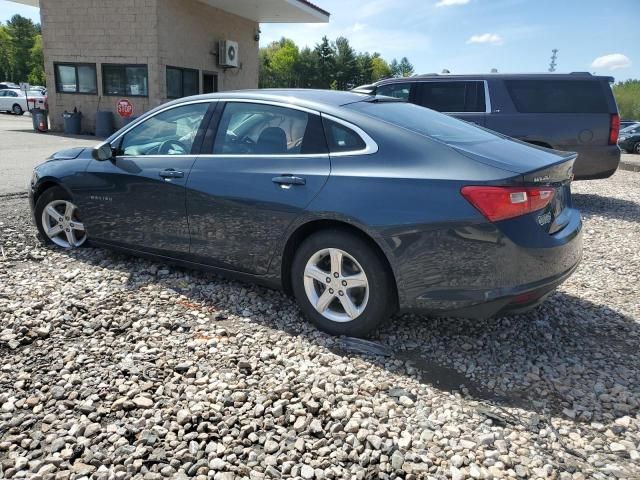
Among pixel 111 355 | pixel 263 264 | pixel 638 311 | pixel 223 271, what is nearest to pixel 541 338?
pixel 638 311

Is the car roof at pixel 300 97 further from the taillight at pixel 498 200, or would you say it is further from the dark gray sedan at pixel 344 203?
the taillight at pixel 498 200

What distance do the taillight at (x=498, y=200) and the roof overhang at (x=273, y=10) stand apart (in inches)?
712

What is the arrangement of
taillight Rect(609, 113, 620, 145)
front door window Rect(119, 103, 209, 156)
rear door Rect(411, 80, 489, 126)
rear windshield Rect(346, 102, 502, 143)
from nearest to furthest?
rear windshield Rect(346, 102, 502, 143) → front door window Rect(119, 103, 209, 156) → taillight Rect(609, 113, 620, 145) → rear door Rect(411, 80, 489, 126)

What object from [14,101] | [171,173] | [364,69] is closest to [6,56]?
[14,101]

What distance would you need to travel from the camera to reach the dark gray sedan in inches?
118

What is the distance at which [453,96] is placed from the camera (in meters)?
8.41

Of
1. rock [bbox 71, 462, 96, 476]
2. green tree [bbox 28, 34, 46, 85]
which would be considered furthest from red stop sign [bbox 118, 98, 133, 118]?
green tree [bbox 28, 34, 46, 85]

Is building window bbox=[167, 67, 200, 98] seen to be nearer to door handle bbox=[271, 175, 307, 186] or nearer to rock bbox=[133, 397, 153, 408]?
door handle bbox=[271, 175, 307, 186]

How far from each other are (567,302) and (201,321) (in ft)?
9.56

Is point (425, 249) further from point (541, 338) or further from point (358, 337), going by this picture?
point (541, 338)

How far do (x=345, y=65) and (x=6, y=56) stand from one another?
4665cm

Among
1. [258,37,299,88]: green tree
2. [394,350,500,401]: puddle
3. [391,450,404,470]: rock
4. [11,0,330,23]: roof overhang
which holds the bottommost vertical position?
[391,450,404,470]: rock

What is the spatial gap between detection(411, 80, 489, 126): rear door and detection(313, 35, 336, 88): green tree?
238ft

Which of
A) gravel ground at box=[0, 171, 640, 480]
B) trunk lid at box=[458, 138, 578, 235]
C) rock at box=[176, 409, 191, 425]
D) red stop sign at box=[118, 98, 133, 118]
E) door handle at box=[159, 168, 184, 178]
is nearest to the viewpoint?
gravel ground at box=[0, 171, 640, 480]
